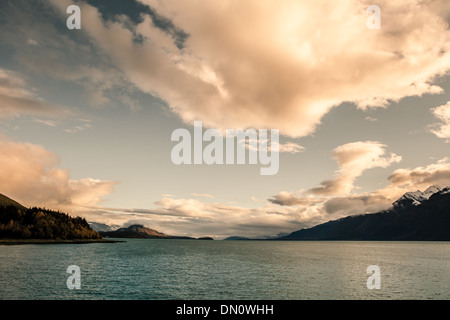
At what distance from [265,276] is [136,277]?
39.0 meters

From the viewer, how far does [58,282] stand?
70.9 meters

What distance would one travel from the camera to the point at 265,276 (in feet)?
297

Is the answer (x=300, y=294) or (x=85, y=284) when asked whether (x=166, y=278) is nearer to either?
(x=85, y=284)

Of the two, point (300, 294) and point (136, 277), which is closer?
point (300, 294)
